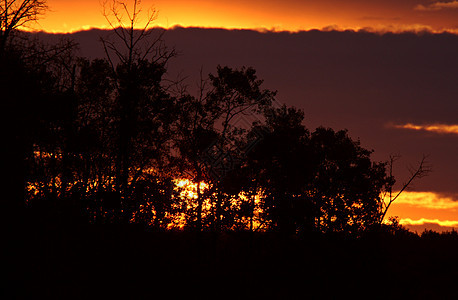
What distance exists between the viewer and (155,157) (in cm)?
A: 4753

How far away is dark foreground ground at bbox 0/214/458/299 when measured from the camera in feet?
101

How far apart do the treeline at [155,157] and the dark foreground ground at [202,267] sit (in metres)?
2.00

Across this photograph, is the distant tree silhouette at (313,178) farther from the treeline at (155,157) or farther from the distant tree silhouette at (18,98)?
the distant tree silhouette at (18,98)

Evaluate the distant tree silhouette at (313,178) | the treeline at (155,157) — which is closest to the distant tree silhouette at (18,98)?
the treeline at (155,157)

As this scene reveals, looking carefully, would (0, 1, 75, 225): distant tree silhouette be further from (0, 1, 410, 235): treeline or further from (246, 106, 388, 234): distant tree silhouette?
(246, 106, 388, 234): distant tree silhouette

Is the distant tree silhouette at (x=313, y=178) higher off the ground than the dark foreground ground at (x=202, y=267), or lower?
higher

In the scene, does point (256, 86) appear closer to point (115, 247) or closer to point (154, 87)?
point (154, 87)

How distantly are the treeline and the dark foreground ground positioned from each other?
200 cm

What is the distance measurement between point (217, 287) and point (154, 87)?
18803mm

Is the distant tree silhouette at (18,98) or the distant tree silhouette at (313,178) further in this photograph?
the distant tree silhouette at (313,178)

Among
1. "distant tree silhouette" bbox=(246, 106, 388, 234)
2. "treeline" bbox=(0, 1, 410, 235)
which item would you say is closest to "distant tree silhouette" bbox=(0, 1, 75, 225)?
"treeline" bbox=(0, 1, 410, 235)

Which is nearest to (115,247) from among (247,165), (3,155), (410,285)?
(3,155)

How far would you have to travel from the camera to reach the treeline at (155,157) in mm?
37688

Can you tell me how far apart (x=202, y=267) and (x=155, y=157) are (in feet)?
37.7
